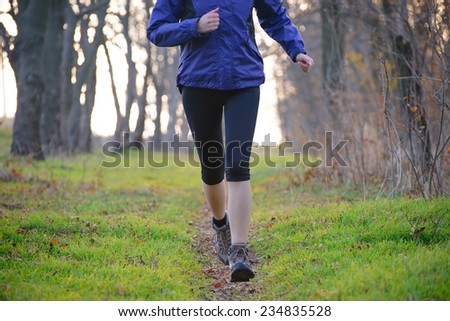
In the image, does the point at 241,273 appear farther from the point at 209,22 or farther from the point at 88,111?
the point at 88,111

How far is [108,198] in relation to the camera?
24.4ft

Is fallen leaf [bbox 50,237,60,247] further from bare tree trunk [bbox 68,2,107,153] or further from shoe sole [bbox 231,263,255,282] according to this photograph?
bare tree trunk [bbox 68,2,107,153]

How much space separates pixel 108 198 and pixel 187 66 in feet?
13.4

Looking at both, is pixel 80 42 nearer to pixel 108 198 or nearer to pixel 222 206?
pixel 108 198

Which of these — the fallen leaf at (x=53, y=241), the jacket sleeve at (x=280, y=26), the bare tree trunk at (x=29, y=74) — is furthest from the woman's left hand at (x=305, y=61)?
the bare tree trunk at (x=29, y=74)

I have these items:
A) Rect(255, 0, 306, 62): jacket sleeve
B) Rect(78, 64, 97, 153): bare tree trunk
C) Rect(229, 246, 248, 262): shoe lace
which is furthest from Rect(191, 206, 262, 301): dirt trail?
Rect(78, 64, 97, 153): bare tree trunk

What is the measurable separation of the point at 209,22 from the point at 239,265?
170cm

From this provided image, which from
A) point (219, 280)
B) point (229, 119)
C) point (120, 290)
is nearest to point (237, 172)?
point (229, 119)

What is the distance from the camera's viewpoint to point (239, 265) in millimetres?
3607

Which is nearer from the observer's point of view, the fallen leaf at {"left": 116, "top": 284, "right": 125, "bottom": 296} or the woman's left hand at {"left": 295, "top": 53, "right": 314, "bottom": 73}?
the fallen leaf at {"left": 116, "top": 284, "right": 125, "bottom": 296}

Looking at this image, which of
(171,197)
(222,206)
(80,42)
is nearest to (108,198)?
(171,197)

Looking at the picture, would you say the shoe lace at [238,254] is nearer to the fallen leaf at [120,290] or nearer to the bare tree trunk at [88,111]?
the fallen leaf at [120,290]

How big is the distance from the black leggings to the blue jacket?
0.28 ft

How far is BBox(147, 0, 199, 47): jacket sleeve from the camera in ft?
11.8
